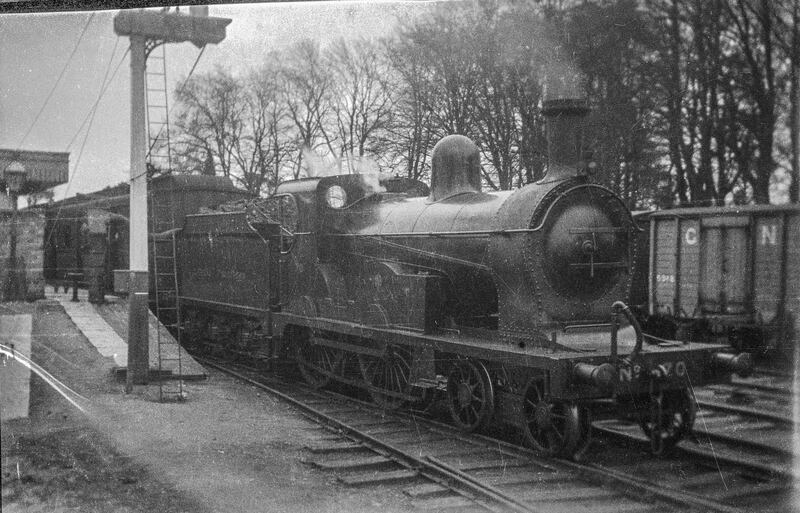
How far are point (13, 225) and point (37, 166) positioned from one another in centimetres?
95

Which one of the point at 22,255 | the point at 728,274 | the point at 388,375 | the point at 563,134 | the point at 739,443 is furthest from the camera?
the point at 728,274

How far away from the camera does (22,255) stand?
30.5 feet

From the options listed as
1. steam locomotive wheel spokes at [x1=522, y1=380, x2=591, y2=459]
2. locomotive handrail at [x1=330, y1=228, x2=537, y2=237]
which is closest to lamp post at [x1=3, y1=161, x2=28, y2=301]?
locomotive handrail at [x1=330, y1=228, x2=537, y2=237]

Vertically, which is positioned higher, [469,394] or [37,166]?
[37,166]

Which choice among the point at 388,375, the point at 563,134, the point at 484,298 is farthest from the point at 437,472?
the point at 563,134

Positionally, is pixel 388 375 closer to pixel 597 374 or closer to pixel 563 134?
pixel 597 374

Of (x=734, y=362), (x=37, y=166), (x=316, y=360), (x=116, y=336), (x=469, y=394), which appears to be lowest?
(x=316, y=360)

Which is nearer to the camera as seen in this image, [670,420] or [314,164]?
[670,420]

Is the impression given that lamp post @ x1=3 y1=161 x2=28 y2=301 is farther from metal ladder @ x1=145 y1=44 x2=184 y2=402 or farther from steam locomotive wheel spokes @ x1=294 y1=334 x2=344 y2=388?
steam locomotive wheel spokes @ x1=294 y1=334 x2=344 y2=388

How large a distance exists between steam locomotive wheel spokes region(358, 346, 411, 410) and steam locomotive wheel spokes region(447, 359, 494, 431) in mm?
689

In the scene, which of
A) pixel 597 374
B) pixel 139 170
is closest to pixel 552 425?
pixel 597 374

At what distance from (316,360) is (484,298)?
3727 millimetres

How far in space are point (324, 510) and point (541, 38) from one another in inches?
189

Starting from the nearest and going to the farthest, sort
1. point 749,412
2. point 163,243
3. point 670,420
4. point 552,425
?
point 552,425
point 670,420
point 749,412
point 163,243
